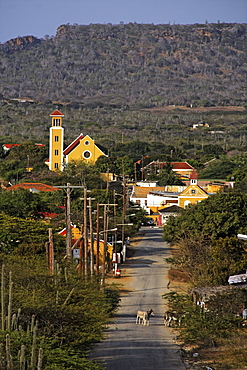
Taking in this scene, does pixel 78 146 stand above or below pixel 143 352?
above

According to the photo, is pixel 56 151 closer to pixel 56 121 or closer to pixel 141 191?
pixel 56 121

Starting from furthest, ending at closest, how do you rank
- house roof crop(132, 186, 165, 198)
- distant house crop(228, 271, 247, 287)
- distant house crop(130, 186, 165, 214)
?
house roof crop(132, 186, 165, 198) → distant house crop(130, 186, 165, 214) → distant house crop(228, 271, 247, 287)

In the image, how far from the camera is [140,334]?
32.3 meters

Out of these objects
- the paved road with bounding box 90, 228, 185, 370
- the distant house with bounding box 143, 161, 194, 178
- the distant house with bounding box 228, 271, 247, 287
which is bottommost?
the paved road with bounding box 90, 228, 185, 370

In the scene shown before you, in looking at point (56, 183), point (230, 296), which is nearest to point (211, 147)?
point (56, 183)

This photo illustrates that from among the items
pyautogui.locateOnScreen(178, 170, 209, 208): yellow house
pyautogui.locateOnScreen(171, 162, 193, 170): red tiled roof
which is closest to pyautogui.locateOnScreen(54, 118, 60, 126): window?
pyautogui.locateOnScreen(171, 162, 193, 170): red tiled roof

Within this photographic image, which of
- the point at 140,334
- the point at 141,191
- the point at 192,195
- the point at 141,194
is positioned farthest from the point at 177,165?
the point at 140,334

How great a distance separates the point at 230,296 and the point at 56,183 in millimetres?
68572

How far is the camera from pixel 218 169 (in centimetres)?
12000

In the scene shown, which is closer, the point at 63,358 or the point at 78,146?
the point at 63,358

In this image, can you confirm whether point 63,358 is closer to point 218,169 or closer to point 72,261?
point 72,261

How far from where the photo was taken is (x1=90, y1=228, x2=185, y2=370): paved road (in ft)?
89.2

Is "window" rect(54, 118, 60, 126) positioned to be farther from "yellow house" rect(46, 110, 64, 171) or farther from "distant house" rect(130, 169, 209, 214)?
"distant house" rect(130, 169, 209, 214)

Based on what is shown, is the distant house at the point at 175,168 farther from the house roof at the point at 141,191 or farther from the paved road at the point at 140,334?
the paved road at the point at 140,334
